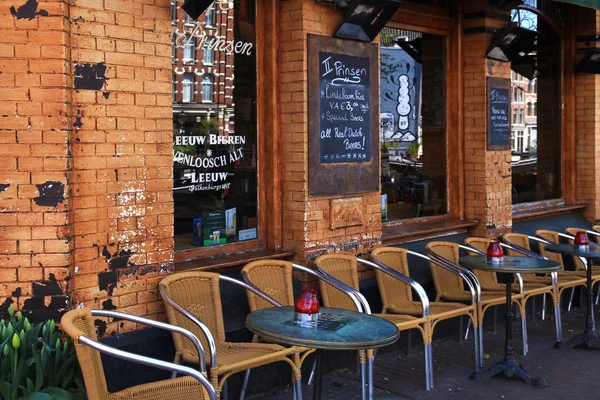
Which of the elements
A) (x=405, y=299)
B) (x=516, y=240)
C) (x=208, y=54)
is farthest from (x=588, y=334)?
(x=208, y=54)

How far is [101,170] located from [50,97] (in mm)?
535

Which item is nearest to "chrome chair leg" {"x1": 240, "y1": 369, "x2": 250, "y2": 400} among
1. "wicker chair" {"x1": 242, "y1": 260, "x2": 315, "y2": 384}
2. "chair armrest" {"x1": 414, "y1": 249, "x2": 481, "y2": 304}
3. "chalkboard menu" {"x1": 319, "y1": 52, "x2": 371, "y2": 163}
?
"wicker chair" {"x1": 242, "y1": 260, "x2": 315, "y2": 384}

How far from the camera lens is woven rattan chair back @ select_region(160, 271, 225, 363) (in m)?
4.65

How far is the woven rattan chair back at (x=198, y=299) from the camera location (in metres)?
4.65

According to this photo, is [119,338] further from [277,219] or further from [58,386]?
[277,219]

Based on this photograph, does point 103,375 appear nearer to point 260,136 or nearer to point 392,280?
point 260,136

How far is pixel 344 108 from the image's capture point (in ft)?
19.8

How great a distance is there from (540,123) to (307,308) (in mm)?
6669

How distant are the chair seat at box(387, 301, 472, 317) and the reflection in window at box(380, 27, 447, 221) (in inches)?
57.3

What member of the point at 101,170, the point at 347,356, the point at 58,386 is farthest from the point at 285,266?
the point at 58,386

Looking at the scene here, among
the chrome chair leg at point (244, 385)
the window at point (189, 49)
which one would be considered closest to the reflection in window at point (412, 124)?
the window at point (189, 49)

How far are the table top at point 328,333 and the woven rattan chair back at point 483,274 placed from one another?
320cm

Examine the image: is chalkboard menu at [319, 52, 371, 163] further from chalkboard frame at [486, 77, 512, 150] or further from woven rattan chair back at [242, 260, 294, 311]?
chalkboard frame at [486, 77, 512, 150]

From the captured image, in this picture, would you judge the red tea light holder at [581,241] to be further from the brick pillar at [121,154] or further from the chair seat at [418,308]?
the brick pillar at [121,154]
